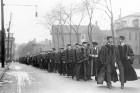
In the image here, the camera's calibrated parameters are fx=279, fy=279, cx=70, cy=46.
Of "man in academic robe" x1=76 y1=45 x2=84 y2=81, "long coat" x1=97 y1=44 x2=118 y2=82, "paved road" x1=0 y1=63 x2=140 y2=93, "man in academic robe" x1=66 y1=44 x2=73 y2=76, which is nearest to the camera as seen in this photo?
"paved road" x1=0 y1=63 x2=140 y2=93

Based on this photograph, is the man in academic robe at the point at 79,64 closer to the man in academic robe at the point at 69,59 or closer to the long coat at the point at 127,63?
the man in academic robe at the point at 69,59

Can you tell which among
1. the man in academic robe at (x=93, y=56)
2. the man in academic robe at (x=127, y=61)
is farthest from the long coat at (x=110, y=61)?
the man in academic robe at (x=93, y=56)

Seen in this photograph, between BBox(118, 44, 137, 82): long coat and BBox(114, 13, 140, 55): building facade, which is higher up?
BBox(114, 13, 140, 55): building facade

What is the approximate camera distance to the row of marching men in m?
11.0

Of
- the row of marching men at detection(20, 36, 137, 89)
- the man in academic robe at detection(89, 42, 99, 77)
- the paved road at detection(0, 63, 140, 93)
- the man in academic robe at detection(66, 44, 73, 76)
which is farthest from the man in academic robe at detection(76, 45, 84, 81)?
the man in academic robe at detection(66, 44, 73, 76)

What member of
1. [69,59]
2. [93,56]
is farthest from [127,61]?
[69,59]

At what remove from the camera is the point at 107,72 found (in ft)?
36.5

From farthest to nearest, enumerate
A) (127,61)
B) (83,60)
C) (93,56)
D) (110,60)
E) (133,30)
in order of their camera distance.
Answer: (133,30) → (83,60) → (93,56) → (110,60) → (127,61)

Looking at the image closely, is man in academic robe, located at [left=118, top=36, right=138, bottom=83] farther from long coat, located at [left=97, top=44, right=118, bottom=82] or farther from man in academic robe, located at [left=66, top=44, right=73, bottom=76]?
man in academic robe, located at [left=66, top=44, right=73, bottom=76]

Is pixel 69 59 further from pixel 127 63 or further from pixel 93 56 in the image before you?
pixel 127 63

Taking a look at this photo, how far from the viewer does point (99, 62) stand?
37.5ft

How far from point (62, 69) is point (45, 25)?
3500cm

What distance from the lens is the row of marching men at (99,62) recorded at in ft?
36.1

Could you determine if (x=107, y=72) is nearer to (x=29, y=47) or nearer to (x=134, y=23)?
(x=134, y=23)
